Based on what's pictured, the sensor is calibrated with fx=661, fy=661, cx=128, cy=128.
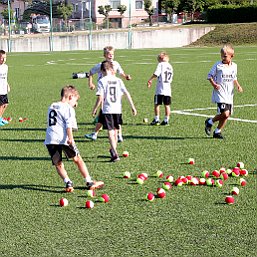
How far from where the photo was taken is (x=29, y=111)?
18.2m

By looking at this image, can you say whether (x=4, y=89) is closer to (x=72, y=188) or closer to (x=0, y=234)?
(x=72, y=188)

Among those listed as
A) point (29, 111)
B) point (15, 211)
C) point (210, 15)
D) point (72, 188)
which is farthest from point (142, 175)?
point (210, 15)

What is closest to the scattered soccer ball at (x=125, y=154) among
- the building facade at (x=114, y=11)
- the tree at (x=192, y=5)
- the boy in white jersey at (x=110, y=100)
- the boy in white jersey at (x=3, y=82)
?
the boy in white jersey at (x=110, y=100)

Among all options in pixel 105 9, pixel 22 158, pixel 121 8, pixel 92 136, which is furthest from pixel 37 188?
pixel 105 9

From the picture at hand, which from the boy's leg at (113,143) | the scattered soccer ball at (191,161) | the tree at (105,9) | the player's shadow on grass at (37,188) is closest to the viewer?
the player's shadow on grass at (37,188)

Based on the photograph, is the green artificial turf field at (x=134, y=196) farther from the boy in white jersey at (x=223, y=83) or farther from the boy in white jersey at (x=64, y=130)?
the boy in white jersey at (x=223, y=83)

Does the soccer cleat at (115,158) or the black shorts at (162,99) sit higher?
the black shorts at (162,99)

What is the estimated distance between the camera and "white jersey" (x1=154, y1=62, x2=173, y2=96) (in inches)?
590

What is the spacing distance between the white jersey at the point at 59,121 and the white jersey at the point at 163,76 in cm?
617

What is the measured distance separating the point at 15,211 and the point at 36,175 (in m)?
2.02

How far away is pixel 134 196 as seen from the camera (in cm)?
895

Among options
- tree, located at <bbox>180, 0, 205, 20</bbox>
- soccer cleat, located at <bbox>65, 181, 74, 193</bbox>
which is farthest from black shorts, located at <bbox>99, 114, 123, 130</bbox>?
tree, located at <bbox>180, 0, 205, 20</bbox>

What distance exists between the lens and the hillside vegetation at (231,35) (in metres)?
62.1

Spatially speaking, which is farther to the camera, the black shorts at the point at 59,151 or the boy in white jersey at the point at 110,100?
the boy in white jersey at the point at 110,100
